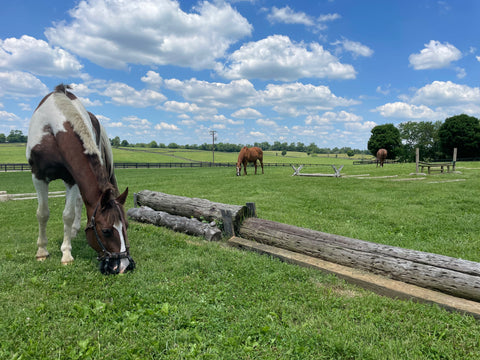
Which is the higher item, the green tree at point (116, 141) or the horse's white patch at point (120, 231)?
the green tree at point (116, 141)

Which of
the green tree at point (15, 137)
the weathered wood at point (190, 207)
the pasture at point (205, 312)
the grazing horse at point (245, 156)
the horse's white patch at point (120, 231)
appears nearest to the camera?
the pasture at point (205, 312)

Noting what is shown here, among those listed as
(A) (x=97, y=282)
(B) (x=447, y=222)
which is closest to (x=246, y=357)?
(A) (x=97, y=282)

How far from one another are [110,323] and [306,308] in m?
2.51

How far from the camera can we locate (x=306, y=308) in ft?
12.1

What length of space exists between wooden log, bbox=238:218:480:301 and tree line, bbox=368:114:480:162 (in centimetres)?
6354

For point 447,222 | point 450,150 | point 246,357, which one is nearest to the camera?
point 246,357

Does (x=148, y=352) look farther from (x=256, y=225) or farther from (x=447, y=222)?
(x=447, y=222)

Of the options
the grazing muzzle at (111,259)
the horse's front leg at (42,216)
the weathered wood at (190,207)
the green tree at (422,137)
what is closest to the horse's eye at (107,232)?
the grazing muzzle at (111,259)

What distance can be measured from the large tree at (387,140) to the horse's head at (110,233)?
70899 millimetres

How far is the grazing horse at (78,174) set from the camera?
14.3ft

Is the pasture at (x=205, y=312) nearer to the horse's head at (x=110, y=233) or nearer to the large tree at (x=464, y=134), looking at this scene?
the horse's head at (x=110, y=233)

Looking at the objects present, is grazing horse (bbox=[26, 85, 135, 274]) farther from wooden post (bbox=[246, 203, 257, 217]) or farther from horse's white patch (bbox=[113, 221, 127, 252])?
wooden post (bbox=[246, 203, 257, 217])

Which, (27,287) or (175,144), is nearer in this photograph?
(27,287)

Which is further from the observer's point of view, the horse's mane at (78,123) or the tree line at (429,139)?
the tree line at (429,139)
